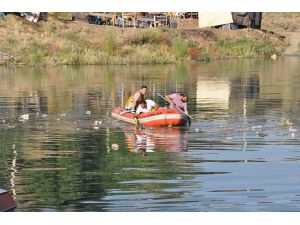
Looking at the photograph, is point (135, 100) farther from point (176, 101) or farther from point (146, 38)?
point (146, 38)

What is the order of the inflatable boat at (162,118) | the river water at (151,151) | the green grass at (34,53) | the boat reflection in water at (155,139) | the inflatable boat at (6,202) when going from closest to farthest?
the inflatable boat at (6,202) < the river water at (151,151) < the boat reflection in water at (155,139) < the inflatable boat at (162,118) < the green grass at (34,53)

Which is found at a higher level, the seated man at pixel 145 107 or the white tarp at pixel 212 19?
the white tarp at pixel 212 19

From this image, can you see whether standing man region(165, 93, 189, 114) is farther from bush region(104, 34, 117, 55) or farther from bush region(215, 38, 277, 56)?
bush region(215, 38, 277, 56)

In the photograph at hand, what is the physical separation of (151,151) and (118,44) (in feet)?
159

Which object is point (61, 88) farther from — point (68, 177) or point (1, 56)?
point (68, 177)

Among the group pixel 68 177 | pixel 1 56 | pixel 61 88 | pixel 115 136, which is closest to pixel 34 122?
pixel 115 136

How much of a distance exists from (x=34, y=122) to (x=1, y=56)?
123 feet

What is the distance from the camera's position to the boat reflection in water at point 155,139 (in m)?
26.6

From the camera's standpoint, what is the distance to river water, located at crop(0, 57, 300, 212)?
18.7m

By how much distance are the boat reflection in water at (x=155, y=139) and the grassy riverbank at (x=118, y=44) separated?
38.8m

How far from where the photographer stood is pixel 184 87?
49.2 m

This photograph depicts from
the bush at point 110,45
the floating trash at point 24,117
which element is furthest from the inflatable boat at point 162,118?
the bush at point 110,45

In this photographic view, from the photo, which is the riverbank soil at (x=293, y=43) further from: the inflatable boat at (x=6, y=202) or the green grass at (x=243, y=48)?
the inflatable boat at (x=6, y=202)

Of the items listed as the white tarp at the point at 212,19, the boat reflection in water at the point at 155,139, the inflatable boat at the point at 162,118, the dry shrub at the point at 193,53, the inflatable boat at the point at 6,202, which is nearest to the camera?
the inflatable boat at the point at 6,202
